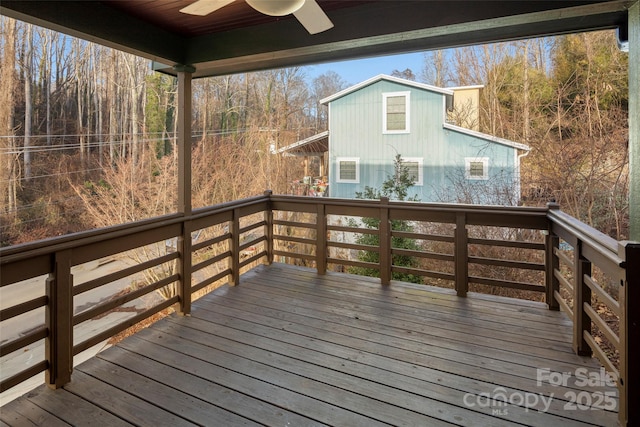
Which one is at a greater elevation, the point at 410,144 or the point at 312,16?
the point at 410,144

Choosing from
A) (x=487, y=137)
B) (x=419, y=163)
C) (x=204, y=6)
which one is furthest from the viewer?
(x=419, y=163)

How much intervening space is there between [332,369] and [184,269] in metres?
1.67

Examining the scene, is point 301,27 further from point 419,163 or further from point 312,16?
point 419,163

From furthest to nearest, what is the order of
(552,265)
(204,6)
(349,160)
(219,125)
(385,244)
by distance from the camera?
(219,125) < (349,160) < (385,244) < (552,265) < (204,6)

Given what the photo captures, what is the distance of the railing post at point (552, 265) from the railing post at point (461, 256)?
0.68 metres

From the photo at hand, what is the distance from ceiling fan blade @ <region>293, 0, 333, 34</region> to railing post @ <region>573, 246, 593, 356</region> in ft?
7.41

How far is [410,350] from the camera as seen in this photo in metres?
2.46

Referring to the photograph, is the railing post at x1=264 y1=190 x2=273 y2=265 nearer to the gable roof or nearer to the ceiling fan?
the ceiling fan

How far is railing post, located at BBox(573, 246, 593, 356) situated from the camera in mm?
2354

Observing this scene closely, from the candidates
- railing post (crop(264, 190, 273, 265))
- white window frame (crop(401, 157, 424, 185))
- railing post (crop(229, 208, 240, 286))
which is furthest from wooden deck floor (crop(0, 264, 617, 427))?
white window frame (crop(401, 157, 424, 185))

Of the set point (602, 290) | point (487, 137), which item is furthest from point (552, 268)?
point (487, 137)

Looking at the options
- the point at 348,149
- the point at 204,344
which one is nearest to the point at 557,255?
the point at 204,344

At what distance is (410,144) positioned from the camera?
7703 mm

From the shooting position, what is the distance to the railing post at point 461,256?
345cm
